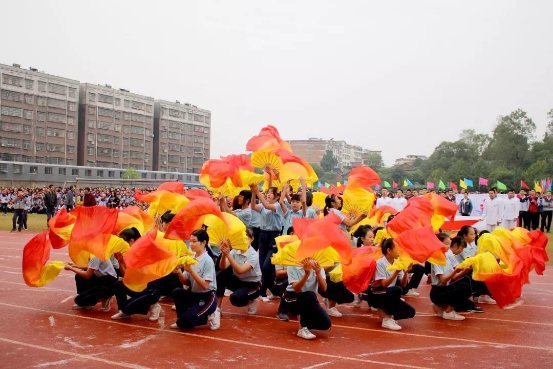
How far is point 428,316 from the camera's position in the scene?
8.14 metres

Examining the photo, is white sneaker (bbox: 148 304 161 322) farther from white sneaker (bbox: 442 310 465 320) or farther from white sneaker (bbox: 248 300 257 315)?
white sneaker (bbox: 442 310 465 320)

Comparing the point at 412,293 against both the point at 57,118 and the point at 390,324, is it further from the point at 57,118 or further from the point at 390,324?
the point at 57,118

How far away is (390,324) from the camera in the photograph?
7.30 meters

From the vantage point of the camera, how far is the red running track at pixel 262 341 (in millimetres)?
5684

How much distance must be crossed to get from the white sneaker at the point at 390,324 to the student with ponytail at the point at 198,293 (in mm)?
2133

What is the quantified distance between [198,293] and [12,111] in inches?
2672

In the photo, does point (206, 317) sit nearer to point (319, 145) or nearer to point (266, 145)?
point (266, 145)

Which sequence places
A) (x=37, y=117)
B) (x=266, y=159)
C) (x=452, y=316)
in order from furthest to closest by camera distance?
(x=37, y=117)
(x=266, y=159)
(x=452, y=316)

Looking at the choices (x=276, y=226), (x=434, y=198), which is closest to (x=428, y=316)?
(x=434, y=198)

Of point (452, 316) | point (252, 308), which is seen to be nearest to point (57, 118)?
point (252, 308)

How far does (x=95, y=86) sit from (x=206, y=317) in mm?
75979

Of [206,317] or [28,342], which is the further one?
[206,317]

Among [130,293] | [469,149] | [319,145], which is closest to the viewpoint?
[130,293]

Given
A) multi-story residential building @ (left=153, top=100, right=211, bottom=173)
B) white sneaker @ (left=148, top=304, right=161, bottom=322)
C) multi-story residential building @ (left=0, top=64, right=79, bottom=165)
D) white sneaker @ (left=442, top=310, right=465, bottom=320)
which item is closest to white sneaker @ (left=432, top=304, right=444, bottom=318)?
white sneaker @ (left=442, top=310, right=465, bottom=320)
